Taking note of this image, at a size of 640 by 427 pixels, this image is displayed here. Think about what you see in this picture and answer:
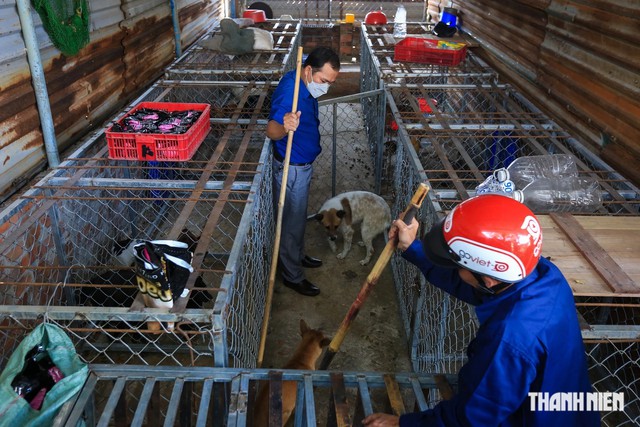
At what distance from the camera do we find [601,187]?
3.80m

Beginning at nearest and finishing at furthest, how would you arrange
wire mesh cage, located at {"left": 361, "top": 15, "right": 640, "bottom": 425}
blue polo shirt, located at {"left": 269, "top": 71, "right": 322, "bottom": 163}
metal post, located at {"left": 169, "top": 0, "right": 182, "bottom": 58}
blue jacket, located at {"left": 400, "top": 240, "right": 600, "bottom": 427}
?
blue jacket, located at {"left": 400, "top": 240, "right": 600, "bottom": 427}
wire mesh cage, located at {"left": 361, "top": 15, "right": 640, "bottom": 425}
blue polo shirt, located at {"left": 269, "top": 71, "right": 322, "bottom": 163}
metal post, located at {"left": 169, "top": 0, "right": 182, "bottom": 58}

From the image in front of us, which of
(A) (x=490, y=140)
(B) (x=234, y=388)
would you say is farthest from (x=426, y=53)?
(B) (x=234, y=388)

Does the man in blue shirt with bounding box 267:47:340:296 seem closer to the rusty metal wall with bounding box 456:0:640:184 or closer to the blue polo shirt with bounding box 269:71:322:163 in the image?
the blue polo shirt with bounding box 269:71:322:163

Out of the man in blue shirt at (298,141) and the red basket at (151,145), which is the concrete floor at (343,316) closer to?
the man in blue shirt at (298,141)

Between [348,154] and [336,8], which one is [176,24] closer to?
[348,154]

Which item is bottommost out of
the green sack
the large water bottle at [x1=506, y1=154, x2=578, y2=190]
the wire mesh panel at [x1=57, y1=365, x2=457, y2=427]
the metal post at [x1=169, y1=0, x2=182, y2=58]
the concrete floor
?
the concrete floor

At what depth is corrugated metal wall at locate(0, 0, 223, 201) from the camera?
12.4 ft

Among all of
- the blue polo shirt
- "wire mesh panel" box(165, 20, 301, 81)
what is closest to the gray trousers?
the blue polo shirt

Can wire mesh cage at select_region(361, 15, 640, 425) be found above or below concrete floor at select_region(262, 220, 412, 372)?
above

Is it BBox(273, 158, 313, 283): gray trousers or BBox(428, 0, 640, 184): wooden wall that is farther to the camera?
BBox(273, 158, 313, 283): gray trousers

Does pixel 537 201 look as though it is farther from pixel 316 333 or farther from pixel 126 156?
pixel 126 156

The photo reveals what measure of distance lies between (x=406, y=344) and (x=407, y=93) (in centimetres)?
298

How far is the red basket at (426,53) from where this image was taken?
7.12 m

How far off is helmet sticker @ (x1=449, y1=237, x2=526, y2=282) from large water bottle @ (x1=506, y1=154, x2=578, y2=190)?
2.01 meters
